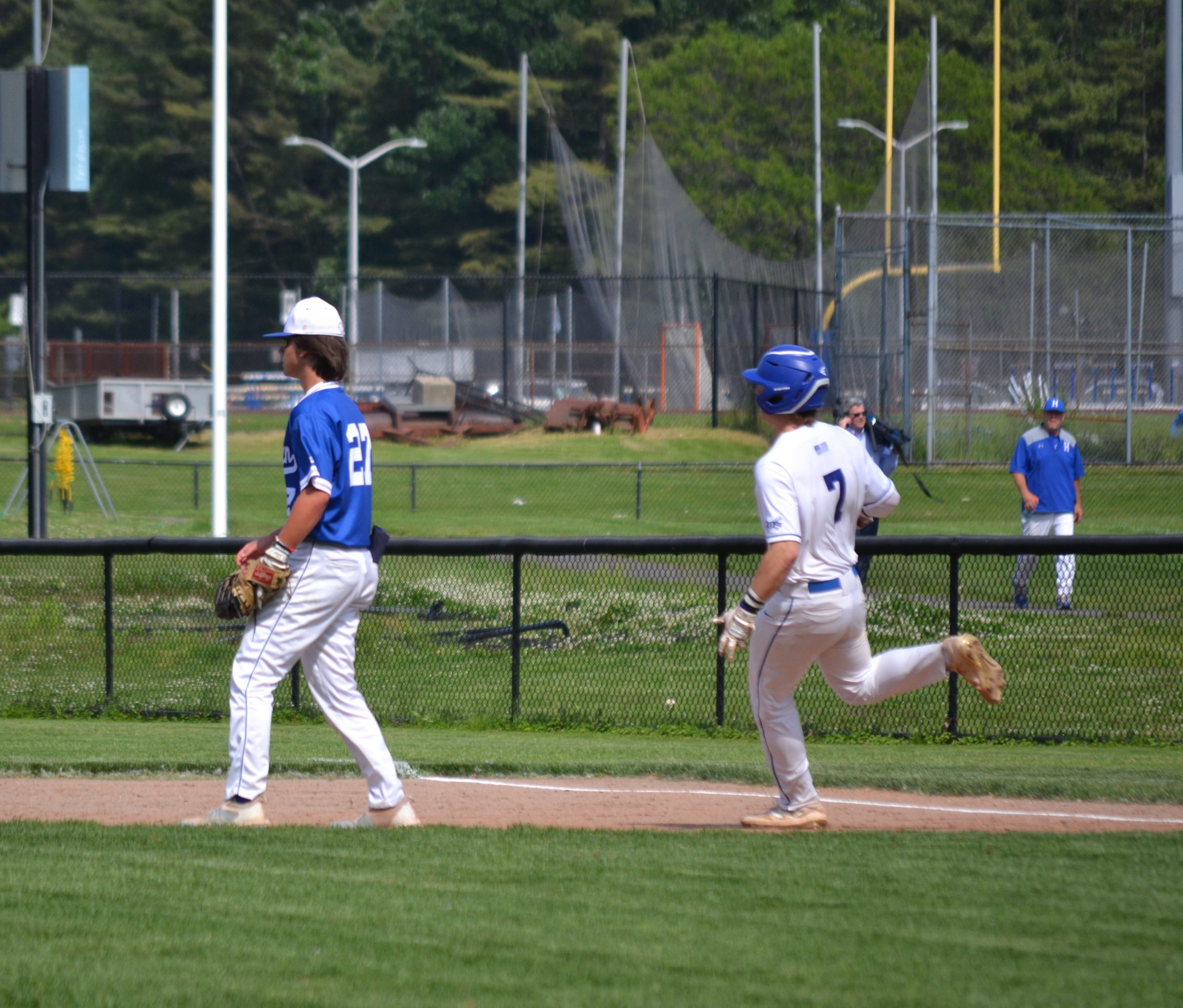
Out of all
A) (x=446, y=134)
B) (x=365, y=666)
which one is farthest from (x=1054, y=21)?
(x=365, y=666)

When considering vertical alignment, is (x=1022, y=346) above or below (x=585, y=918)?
above

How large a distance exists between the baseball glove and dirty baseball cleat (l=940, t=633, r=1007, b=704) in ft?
8.03

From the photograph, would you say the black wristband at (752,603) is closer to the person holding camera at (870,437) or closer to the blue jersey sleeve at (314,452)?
the blue jersey sleeve at (314,452)

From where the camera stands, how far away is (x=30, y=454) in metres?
15.9

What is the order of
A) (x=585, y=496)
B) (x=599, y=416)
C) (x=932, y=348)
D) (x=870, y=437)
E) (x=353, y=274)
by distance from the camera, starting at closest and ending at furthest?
(x=870, y=437), (x=932, y=348), (x=585, y=496), (x=599, y=416), (x=353, y=274)

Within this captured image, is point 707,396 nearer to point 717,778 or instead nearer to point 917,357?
point 917,357

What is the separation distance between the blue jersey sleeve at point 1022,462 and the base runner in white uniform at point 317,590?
939cm

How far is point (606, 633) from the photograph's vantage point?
32.3ft

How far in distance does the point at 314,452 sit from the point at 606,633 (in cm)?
475

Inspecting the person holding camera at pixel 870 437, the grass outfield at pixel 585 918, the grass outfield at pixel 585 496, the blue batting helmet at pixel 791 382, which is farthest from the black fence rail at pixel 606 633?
the grass outfield at pixel 585 496

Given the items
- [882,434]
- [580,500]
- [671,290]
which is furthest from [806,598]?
[671,290]

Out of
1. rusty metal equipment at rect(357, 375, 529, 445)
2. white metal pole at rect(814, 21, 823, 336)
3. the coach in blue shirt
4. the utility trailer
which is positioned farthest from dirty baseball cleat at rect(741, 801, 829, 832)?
white metal pole at rect(814, 21, 823, 336)

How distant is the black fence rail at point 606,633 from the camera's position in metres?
8.73

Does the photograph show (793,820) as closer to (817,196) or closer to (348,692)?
(348,692)
